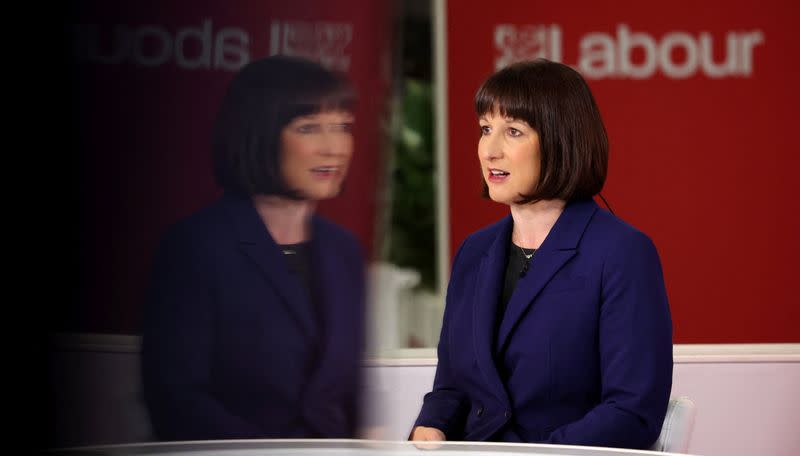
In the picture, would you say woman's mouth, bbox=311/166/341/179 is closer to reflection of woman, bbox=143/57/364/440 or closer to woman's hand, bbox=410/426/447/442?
reflection of woman, bbox=143/57/364/440

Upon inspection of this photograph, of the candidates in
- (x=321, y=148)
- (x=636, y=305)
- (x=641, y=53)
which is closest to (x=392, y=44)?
(x=321, y=148)

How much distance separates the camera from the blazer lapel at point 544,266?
50.5 inches

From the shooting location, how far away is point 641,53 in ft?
9.64

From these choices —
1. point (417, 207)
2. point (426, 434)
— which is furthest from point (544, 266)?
point (417, 207)

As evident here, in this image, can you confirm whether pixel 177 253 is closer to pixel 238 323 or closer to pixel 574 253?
pixel 238 323

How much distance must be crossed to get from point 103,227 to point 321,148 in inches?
1.6

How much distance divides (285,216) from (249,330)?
0.02 m

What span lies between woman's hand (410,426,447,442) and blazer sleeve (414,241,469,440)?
0.01 m

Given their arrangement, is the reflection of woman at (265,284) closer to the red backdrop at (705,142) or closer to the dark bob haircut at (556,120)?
the dark bob haircut at (556,120)

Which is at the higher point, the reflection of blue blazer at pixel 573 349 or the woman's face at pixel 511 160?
the woman's face at pixel 511 160

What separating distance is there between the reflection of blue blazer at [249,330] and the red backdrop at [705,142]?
276 cm

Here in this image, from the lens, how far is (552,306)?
127 cm

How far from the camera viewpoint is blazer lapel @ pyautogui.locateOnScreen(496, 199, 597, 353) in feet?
4.21

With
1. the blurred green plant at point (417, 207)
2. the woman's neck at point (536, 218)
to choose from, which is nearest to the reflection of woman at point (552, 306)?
the woman's neck at point (536, 218)
